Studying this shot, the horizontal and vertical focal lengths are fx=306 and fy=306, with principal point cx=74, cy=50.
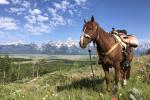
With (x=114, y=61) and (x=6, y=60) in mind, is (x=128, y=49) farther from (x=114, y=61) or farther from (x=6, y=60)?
(x=6, y=60)

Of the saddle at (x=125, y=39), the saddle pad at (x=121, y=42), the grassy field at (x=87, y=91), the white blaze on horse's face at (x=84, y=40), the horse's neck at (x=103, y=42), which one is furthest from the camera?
the saddle at (x=125, y=39)

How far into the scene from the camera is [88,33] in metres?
10.6

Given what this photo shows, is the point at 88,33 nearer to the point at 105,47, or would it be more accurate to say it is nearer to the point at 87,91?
the point at 105,47

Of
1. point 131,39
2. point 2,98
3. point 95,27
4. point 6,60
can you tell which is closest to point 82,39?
point 95,27

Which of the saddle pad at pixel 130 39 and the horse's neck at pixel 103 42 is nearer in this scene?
the horse's neck at pixel 103 42

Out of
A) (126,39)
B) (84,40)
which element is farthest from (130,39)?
(84,40)

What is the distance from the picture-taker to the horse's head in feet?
33.6

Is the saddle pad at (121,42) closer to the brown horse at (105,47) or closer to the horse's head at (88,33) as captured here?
the brown horse at (105,47)

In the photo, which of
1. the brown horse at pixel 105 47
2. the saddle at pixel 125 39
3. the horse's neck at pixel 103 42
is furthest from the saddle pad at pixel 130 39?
the horse's neck at pixel 103 42

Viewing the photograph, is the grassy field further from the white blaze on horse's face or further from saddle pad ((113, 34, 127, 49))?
the white blaze on horse's face

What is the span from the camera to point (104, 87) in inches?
462

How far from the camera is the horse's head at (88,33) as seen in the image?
1023 centimetres

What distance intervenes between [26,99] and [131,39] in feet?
20.3

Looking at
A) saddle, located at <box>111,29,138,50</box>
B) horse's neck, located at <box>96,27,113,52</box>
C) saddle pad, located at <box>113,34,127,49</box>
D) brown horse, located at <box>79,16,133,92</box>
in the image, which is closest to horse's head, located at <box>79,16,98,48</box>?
brown horse, located at <box>79,16,133,92</box>
